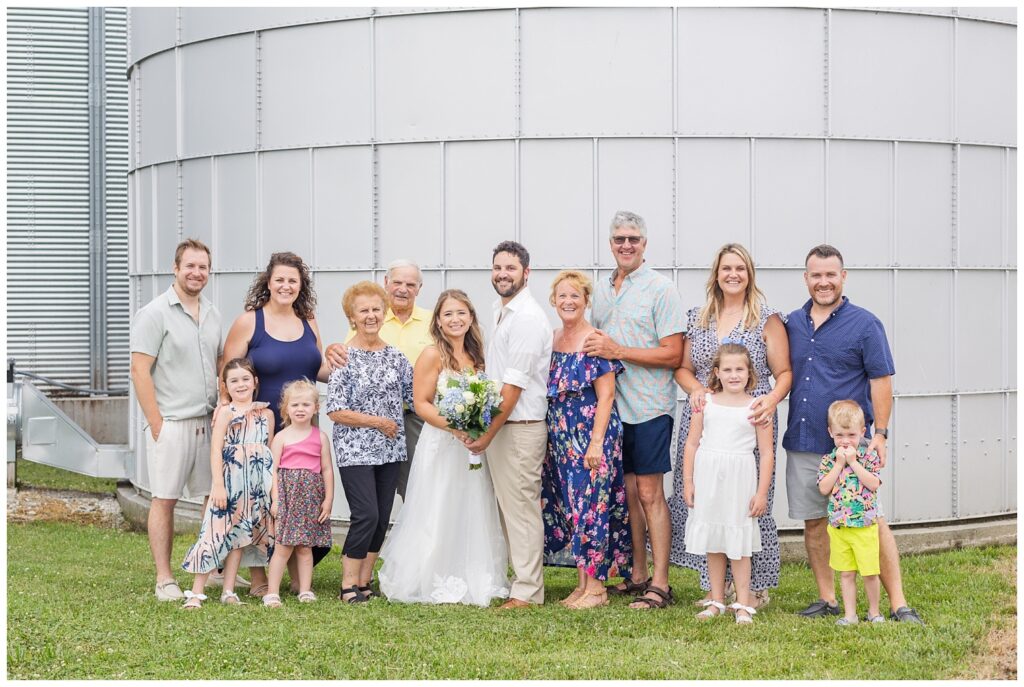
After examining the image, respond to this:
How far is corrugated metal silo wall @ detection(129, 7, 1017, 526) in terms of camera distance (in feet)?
28.1

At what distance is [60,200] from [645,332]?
32.7 ft

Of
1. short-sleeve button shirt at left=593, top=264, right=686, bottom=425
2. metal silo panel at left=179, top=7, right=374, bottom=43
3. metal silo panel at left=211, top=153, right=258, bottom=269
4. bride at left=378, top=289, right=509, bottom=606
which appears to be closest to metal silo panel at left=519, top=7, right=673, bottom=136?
metal silo panel at left=179, top=7, right=374, bottom=43

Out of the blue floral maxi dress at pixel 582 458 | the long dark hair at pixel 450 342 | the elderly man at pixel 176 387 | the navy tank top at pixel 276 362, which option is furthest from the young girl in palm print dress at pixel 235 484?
the blue floral maxi dress at pixel 582 458

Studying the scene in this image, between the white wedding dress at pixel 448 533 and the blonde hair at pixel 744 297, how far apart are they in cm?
160

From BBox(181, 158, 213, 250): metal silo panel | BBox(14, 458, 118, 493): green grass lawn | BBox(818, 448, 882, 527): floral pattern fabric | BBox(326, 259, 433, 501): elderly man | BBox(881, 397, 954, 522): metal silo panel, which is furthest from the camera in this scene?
BBox(14, 458, 118, 493): green grass lawn

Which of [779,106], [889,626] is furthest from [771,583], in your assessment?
[779,106]

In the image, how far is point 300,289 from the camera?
6750 mm

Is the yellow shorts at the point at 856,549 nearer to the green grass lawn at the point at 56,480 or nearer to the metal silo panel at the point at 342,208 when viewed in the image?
the metal silo panel at the point at 342,208

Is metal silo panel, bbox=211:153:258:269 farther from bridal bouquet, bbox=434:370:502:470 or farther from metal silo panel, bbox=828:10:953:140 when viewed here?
metal silo panel, bbox=828:10:953:140

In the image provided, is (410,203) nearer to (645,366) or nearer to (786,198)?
(786,198)

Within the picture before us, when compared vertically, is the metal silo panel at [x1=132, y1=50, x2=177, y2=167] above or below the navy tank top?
above

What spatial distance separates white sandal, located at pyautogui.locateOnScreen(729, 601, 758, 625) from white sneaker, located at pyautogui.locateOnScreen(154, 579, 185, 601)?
3.25 meters

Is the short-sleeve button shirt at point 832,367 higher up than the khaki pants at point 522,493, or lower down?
higher up

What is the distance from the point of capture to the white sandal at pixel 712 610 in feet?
20.0
